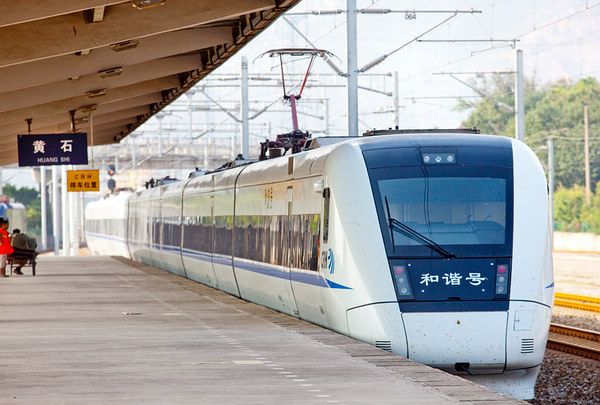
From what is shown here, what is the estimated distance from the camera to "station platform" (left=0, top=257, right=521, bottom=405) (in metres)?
11.4

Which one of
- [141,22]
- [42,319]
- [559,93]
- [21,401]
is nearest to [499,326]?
[21,401]

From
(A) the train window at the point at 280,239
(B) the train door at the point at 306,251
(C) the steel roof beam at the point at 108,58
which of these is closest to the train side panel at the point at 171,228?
(C) the steel roof beam at the point at 108,58

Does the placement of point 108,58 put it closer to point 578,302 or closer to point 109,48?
point 109,48

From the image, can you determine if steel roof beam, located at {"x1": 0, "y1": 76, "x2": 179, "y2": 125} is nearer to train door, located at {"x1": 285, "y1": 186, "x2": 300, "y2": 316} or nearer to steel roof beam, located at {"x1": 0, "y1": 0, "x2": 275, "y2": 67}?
steel roof beam, located at {"x1": 0, "y1": 0, "x2": 275, "y2": 67}

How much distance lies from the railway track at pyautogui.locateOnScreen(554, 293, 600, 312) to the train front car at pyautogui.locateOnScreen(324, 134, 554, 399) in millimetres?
16112

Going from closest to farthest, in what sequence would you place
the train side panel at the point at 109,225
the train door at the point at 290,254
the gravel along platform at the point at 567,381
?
the gravel along platform at the point at 567,381 < the train door at the point at 290,254 < the train side panel at the point at 109,225

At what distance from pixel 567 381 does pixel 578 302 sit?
16204 millimetres

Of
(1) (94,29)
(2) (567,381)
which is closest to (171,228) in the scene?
(1) (94,29)

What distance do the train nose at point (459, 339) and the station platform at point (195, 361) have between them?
1.77 feet

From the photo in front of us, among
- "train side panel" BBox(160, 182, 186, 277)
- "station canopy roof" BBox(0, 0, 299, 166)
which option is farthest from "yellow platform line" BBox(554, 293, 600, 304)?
"station canopy roof" BBox(0, 0, 299, 166)

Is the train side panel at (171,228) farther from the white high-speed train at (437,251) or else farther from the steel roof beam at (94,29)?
the white high-speed train at (437,251)

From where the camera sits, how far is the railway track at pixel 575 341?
2100 cm

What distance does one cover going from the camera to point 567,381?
18.1 meters

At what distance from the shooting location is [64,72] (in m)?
28.8
